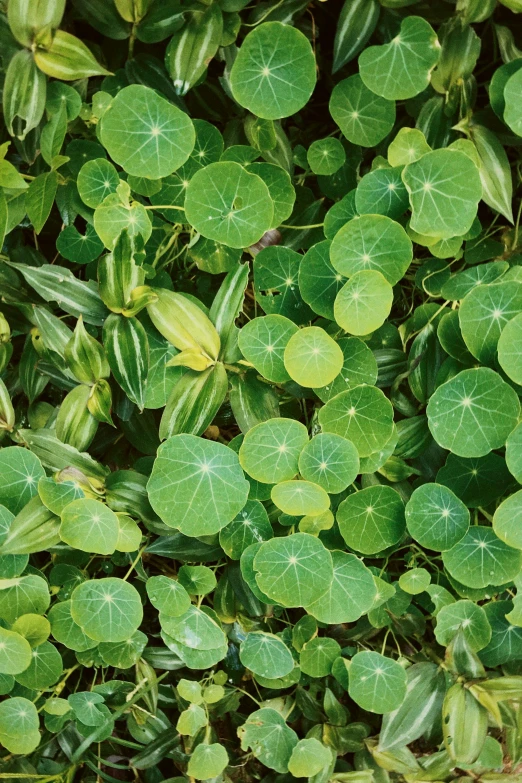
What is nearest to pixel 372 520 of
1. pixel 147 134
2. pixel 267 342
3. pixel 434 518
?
pixel 434 518

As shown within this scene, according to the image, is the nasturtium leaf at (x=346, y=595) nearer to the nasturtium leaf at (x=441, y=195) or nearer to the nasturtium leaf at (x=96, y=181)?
the nasturtium leaf at (x=441, y=195)

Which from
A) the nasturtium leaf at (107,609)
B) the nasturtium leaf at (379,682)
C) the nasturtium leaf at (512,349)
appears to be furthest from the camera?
the nasturtium leaf at (379,682)

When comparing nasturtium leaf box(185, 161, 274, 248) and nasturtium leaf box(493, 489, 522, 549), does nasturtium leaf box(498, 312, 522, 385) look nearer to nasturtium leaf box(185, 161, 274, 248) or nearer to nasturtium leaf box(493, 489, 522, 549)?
nasturtium leaf box(493, 489, 522, 549)

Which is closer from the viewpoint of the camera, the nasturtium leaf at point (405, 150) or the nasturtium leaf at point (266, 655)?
the nasturtium leaf at point (405, 150)

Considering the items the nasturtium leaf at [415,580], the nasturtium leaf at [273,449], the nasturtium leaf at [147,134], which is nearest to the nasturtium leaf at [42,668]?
the nasturtium leaf at [273,449]

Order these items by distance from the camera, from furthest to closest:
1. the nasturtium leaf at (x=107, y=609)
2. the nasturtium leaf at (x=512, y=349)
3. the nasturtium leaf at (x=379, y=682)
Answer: the nasturtium leaf at (x=379, y=682) → the nasturtium leaf at (x=107, y=609) → the nasturtium leaf at (x=512, y=349)

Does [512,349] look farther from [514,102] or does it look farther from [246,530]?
[246,530]

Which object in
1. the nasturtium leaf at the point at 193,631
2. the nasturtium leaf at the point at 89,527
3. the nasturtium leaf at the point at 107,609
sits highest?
the nasturtium leaf at the point at 89,527

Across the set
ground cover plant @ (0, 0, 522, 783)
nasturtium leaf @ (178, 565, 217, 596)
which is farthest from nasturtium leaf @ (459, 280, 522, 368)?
nasturtium leaf @ (178, 565, 217, 596)
